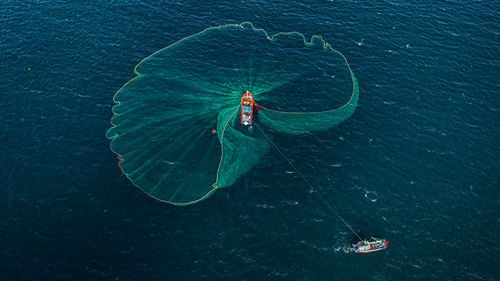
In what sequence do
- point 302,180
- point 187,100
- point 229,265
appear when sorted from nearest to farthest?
point 229,265, point 302,180, point 187,100

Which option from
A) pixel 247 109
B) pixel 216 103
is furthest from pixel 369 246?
pixel 216 103

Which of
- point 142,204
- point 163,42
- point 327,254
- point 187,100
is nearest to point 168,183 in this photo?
point 142,204

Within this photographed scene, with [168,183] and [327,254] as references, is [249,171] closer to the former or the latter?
[168,183]

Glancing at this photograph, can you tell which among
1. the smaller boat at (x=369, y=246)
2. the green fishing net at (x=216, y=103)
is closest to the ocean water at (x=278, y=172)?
the smaller boat at (x=369, y=246)

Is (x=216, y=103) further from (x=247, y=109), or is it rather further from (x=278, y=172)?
(x=278, y=172)

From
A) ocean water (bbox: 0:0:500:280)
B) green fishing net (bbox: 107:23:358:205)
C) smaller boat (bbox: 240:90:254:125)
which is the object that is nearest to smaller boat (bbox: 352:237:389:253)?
ocean water (bbox: 0:0:500:280)

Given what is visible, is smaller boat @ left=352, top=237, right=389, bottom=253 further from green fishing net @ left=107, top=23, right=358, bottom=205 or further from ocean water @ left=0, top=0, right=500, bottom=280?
green fishing net @ left=107, top=23, right=358, bottom=205
